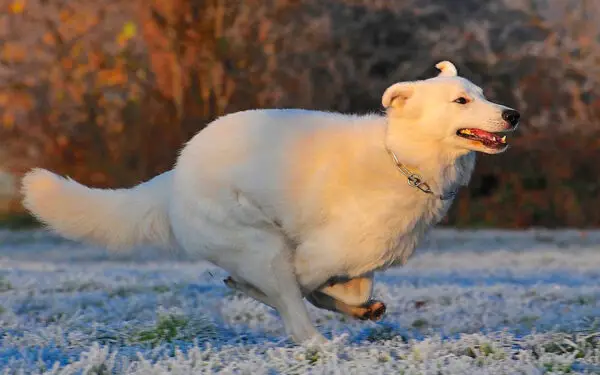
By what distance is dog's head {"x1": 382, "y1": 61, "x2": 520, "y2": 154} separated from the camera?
18.2 feet

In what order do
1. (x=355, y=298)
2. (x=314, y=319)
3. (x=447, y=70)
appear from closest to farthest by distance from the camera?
(x=355, y=298) → (x=447, y=70) → (x=314, y=319)

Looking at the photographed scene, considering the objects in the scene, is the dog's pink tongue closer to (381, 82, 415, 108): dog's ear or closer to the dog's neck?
the dog's neck

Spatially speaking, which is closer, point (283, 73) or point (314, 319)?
point (314, 319)

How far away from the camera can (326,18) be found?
20609mm

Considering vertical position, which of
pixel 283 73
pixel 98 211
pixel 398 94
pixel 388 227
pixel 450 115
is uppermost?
pixel 283 73

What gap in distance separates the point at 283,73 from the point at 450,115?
14.6 meters

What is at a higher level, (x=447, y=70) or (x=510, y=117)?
(x=447, y=70)

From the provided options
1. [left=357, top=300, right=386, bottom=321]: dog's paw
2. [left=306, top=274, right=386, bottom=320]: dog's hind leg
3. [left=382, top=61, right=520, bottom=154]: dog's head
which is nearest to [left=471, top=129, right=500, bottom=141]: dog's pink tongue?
[left=382, top=61, right=520, bottom=154]: dog's head

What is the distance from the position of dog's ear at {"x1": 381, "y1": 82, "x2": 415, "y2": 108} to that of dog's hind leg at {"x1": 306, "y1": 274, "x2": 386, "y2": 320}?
1.09 metres

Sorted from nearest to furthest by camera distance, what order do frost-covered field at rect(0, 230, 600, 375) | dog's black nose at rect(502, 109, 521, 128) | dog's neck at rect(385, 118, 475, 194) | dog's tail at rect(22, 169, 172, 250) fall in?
1. frost-covered field at rect(0, 230, 600, 375)
2. dog's black nose at rect(502, 109, 521, 128)
3. dog's neck at rect(385, 118, 475, 194)
4. dog's tail at rect(22, 169, 172, 250)

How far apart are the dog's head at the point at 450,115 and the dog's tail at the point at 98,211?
5.11ft

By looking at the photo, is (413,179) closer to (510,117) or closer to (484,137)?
(484,137)

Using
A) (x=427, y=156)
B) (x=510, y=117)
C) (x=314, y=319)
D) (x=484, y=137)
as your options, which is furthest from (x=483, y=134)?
(x=314, y=319)

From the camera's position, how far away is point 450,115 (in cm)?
562
